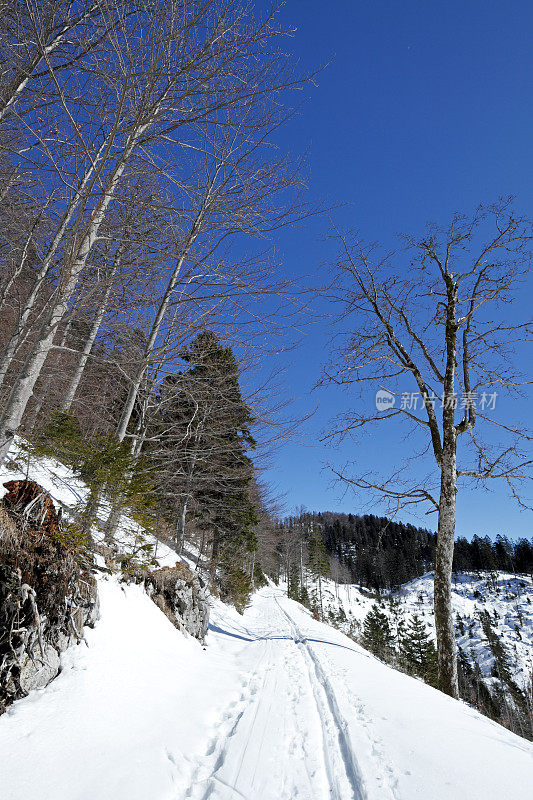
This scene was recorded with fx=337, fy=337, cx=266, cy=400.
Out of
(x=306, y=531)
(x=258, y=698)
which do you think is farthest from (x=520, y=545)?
(x=258, y=698)

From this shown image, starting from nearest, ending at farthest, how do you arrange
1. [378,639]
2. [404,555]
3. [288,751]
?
[288,751], [378,639], [404,555]

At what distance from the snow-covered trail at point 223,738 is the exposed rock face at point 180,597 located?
58.5 inches

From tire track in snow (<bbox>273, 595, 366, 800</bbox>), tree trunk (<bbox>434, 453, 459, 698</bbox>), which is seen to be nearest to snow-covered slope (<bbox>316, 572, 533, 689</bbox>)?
tree trunk (<bbox>434, 453, 459, 698</bbox>)

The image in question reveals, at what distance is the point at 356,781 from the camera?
7.72ft

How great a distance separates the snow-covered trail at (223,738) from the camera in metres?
2.13

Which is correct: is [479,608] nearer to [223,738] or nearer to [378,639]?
[378,639]

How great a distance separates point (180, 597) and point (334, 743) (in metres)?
4.61

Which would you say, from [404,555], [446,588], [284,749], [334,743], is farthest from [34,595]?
[404,555]

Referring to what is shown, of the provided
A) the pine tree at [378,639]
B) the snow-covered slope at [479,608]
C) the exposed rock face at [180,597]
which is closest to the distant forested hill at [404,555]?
the snow-covered slope at [479,608]

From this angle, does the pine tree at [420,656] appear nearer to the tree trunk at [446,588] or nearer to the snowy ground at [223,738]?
the tree trunk at [446,588]

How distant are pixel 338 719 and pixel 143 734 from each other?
6.47 feet

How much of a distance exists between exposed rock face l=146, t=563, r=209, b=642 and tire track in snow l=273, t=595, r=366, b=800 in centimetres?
273

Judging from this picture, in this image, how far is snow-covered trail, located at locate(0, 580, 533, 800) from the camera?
6.98ft

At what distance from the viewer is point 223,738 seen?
3.06 m
